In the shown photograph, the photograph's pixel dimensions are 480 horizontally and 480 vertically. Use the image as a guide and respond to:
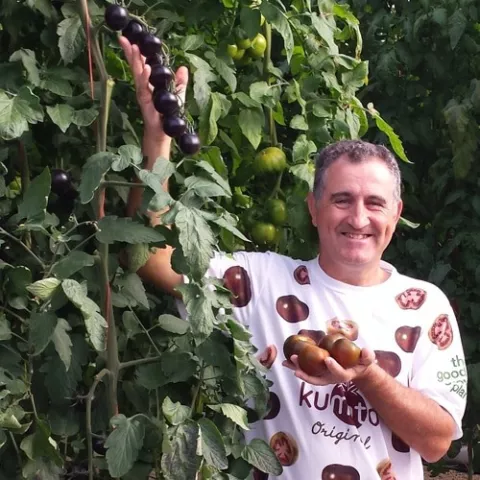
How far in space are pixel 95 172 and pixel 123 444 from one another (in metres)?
0.43

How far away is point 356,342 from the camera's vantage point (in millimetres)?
1874

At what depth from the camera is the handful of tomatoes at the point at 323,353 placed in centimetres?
168

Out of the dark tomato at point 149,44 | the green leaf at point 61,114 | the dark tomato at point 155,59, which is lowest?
the green leaf at point 61,114

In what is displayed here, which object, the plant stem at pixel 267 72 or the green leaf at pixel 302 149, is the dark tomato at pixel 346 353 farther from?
the plant stem at pixel 267 72

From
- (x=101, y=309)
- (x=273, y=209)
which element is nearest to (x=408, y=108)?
(x=273, y=209)

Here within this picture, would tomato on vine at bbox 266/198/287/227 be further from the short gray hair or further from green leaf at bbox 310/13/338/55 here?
green leaf at bbox 310/13/338/55

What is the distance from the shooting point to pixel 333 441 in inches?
71.8

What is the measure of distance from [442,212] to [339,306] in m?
1.45

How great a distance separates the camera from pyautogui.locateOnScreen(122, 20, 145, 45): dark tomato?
160cm

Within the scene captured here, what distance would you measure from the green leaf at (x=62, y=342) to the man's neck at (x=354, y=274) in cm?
68

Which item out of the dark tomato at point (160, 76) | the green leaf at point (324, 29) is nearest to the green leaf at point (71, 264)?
the dark tomato at point (160, 76)

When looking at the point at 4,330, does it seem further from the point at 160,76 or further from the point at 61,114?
the point at 160,76

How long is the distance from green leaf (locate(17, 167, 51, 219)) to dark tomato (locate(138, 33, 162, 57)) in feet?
0.97

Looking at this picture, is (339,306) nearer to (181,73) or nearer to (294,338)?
(294,338)
